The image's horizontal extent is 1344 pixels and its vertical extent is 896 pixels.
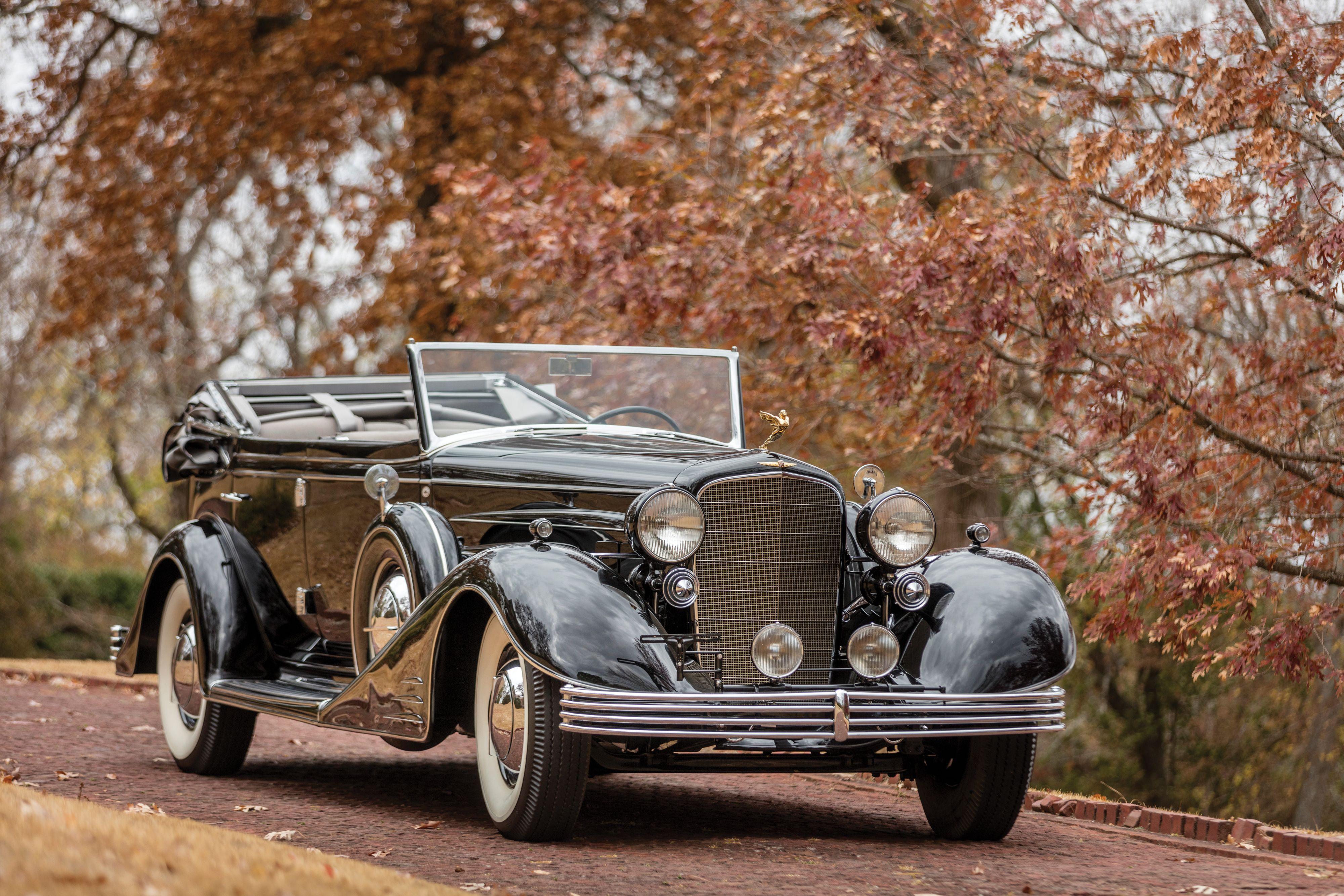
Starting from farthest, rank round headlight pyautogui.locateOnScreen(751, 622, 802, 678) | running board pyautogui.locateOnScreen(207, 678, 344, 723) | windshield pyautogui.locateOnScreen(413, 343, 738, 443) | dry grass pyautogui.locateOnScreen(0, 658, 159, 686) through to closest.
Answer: dry grass pyautogui.locateOnScreen(0, 658, 159, 686) → windshield pyautogui.locateOnScreen(413, 343, 738, 443) → running board pyautogui.locateOnScreen(207, 678, 344, 723) → round headlight pyautogui.locateOnScreen(751, 622, 802, 678)

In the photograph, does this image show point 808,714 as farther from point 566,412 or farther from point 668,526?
point 566,412

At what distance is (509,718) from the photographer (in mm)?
5371

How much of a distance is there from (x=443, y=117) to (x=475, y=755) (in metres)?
10.1

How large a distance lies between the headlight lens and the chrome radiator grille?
114mm

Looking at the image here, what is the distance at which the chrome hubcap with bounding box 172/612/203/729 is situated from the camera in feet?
24.8

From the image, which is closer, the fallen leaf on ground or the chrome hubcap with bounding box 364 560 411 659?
the fallen leaf on ground

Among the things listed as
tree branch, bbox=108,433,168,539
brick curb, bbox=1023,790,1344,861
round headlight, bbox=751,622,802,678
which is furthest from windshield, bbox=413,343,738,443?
tree branch, bbox=108,433,168,539

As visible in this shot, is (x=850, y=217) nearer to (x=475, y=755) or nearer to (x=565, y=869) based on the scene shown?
(x=475, y=755)

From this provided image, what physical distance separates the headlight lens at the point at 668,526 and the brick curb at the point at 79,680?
772 cm

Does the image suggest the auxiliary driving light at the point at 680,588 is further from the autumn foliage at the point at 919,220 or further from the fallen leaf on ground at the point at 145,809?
the autumn foliage at the point at 919,220

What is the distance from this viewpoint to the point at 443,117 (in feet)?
56.1

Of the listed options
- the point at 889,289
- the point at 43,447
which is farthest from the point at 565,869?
the point at 43,447

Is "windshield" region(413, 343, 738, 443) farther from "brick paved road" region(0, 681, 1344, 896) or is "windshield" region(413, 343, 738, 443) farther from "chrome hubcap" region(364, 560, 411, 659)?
"brick paved road" region(0, 681, 1344, 896)

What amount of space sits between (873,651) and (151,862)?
2.67 metres
